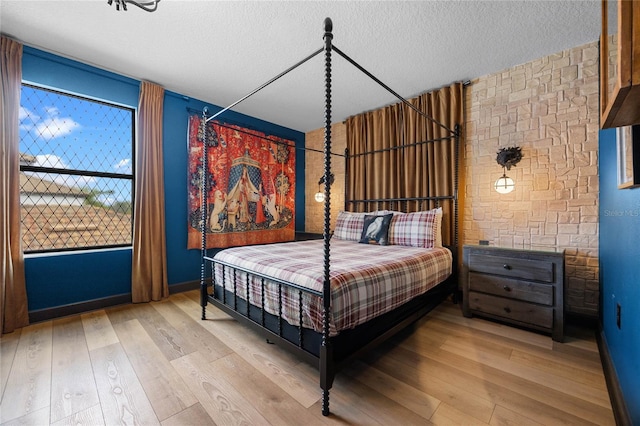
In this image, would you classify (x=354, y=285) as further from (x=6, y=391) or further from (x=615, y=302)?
(x=6, y=391)

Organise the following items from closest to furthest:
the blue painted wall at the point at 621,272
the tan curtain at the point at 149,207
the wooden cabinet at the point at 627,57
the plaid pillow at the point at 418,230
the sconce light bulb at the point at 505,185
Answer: the wooden cabinet at the point at 627,57, the blue painted wall at the point at 621,272, the sconce light bulb at the point at 505,185, the plaid pillow at the point at 418,230, the tan curtain at the point at 149,207

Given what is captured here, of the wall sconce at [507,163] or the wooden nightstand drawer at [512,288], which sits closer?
the wooden nightstand drawer at [512,288]

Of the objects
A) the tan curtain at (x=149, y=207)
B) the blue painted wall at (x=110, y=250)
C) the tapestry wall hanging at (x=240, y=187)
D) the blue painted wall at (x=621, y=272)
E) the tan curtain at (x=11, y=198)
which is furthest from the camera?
the tapestry wall hanging at (x=240, y=187)

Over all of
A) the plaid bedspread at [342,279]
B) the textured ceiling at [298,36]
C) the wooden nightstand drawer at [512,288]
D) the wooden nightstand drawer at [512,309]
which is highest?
the textured ceiling at [298,36]

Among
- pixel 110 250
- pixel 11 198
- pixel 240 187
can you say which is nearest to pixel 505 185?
pixel 240 187

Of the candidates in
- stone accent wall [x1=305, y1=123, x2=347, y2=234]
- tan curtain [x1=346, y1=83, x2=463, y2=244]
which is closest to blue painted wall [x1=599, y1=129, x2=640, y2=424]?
tan curtain [x1=346, y1=83, x2=463, y2=244]

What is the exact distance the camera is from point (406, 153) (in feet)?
11.0

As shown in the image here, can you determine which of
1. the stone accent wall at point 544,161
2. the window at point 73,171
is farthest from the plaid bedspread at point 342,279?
the window at point 73,171

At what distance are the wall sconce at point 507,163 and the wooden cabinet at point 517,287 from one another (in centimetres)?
66

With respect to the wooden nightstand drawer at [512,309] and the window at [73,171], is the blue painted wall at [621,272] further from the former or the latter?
the window at [73,171]

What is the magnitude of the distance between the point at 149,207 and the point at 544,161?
13.3 ft

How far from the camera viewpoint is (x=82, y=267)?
104 inches

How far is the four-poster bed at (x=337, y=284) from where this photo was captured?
147cm

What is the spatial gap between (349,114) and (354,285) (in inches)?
121
